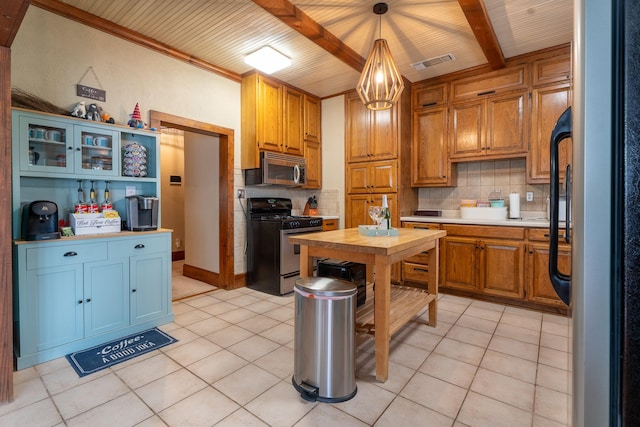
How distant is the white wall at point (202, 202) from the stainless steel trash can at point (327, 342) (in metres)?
2.55

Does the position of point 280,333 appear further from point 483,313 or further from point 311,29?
point 311,29

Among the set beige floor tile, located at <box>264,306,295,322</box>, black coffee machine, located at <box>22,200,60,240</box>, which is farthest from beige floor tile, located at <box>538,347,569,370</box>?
black coffee machine, located at <box>22,200,60,240</box>

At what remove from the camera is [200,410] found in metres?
1.67

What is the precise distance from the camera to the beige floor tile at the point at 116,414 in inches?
61.4

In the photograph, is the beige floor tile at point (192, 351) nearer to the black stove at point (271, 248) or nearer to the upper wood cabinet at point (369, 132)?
the black stove at point (271, 248)

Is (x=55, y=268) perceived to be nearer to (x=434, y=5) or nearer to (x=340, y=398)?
(x=340, y=398)

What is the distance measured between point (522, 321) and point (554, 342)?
1.47ft

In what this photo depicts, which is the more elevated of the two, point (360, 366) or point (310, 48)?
point (310, 48)

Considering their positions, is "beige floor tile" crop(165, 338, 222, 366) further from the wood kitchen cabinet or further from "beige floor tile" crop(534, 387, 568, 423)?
the wood kitchen cabinet

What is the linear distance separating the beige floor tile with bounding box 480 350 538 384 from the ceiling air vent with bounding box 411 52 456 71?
3058 mm

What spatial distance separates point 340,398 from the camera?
1743 mm

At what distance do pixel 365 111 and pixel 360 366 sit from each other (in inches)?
135

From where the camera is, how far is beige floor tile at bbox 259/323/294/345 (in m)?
2.54

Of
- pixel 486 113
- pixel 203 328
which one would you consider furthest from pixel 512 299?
pixel 203 328
